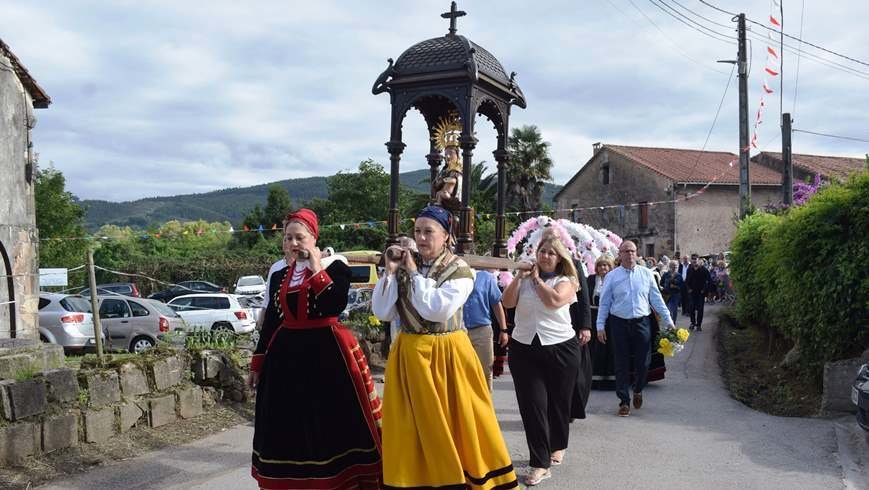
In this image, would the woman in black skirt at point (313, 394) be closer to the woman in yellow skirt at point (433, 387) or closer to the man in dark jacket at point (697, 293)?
the woman in yellow skirt at point (433, 387)

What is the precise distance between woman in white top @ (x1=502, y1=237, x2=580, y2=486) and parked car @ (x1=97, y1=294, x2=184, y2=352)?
11.0 meters

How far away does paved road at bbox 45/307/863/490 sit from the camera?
5742mm

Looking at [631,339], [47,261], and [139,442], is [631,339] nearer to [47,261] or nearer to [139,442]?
[139,442]

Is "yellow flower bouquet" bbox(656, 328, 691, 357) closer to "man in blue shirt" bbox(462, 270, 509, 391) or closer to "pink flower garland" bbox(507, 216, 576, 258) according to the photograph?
"man in blue shirt" bbox(462, 270, 509, 391)

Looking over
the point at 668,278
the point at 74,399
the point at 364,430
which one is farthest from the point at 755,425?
the point at 668,278

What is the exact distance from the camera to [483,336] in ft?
22.5

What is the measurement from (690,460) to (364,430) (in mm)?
3113

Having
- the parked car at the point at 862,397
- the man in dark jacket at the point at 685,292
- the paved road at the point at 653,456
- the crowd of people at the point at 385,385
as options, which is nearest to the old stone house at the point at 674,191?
the man in dark jacket at the point at 685,292

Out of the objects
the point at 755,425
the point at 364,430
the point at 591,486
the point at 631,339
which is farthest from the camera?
the point at 631,339

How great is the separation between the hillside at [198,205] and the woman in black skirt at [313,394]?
137 meters

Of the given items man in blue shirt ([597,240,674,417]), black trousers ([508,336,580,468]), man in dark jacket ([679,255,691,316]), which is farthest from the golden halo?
man in dark jacket ([679,255,691,316])

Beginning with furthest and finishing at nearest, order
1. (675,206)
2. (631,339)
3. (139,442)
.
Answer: (675,206) → (631,339) → (139,442)

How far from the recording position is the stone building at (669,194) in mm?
41656

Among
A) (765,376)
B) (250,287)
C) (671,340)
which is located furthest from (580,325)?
(250,287)
